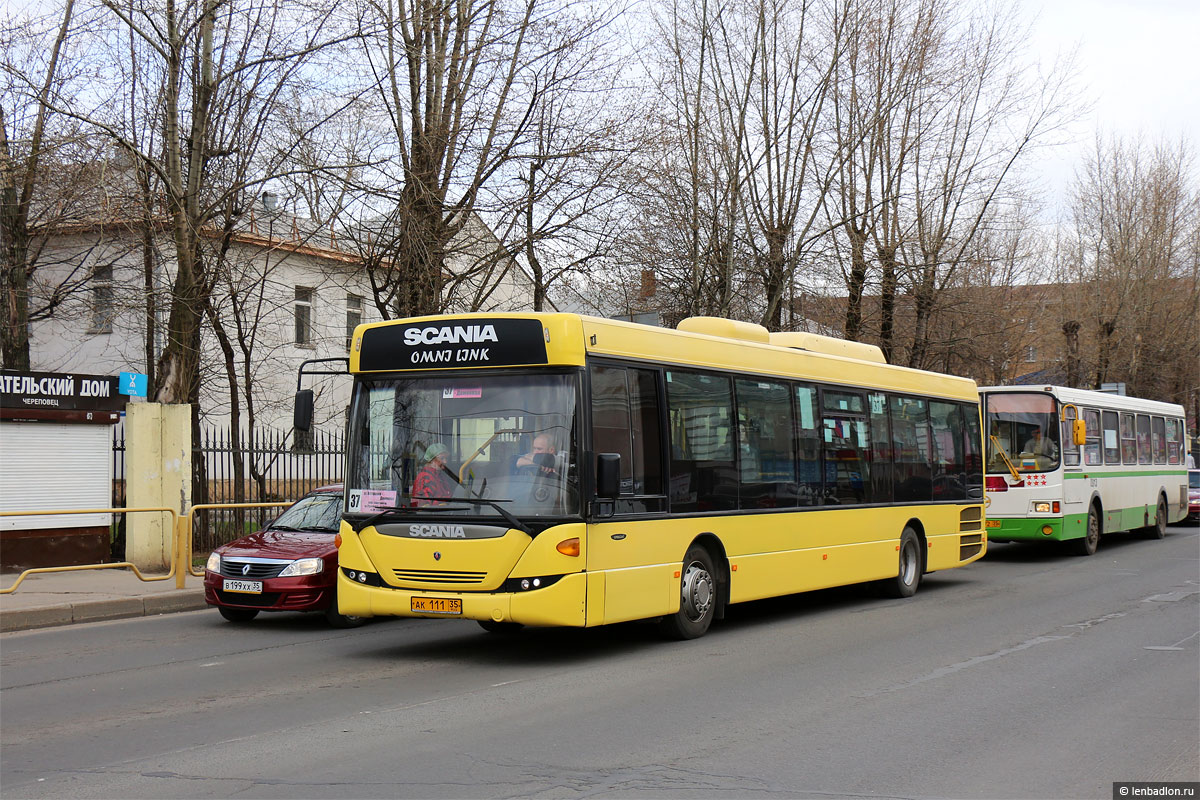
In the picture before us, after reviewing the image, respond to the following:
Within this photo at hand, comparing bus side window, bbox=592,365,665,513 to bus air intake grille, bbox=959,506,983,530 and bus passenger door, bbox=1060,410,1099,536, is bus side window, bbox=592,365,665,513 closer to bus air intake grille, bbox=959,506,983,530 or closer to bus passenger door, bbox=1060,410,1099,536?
bus air intake grille, bbox=959,506,983,530

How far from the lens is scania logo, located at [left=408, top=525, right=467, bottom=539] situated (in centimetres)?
977

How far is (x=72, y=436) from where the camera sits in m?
17.1

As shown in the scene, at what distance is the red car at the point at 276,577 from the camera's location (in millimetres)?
12031

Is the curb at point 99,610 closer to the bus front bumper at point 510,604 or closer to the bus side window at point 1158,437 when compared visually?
the bus front bumper at point 510,604

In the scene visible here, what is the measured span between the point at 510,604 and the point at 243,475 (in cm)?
1275

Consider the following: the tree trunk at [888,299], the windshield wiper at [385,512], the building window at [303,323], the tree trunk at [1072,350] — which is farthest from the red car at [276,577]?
the tree trunk at [1072,350]

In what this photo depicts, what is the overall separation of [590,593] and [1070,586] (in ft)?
31.6

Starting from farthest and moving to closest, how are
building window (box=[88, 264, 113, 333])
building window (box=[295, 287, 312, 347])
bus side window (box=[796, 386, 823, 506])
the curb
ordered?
building window (box=[295, 287, 312, 347]), building window (box=[88, 264, 113, 333]), bus side window (box=[796, 386, 823, 506]), the curb

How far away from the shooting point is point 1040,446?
810 inches

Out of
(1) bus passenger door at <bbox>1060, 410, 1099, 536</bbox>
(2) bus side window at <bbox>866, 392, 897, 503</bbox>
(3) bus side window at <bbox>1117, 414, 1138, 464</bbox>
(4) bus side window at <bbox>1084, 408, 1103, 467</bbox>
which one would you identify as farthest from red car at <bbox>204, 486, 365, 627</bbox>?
(3) bus side window at <bbox>1117, 414, 1138, 464</bbox>

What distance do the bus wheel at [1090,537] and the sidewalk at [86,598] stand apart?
1572 centimetres

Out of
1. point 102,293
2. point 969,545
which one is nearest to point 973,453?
point 969,545

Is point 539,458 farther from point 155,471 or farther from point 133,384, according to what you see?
point 133,384

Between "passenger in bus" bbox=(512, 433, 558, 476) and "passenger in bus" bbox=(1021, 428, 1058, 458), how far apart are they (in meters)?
13.5
